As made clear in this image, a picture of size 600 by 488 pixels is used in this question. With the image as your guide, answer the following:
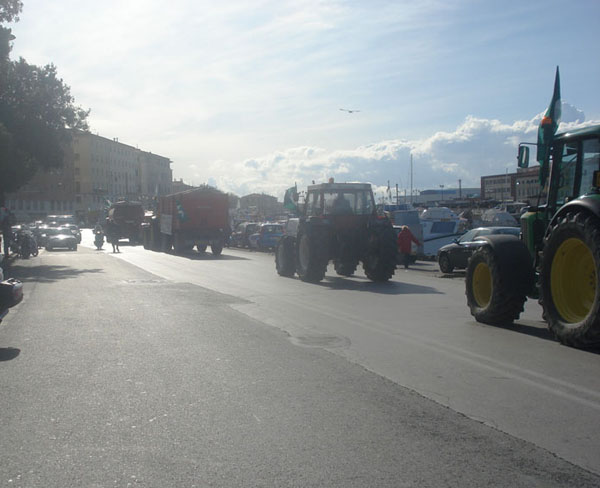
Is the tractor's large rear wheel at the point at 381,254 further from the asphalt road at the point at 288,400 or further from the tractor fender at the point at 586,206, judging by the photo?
the tractor fender at the point at 586,206

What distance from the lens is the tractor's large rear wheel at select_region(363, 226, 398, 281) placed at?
17.8 m

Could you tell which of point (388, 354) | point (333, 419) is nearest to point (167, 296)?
point (388, 354)

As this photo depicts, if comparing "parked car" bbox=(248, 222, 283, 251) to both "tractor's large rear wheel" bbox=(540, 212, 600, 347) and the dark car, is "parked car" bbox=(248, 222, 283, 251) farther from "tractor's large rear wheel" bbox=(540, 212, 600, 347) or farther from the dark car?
"tractor's large rear wheel" bbox=(540, 212, 600, 347)

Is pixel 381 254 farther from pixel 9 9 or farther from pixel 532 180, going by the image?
pixel 9 9

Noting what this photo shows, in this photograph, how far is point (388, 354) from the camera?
332 inches

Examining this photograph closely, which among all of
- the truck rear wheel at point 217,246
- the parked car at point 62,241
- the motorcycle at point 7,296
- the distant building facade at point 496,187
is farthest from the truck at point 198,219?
the distant building facade at point 496,187

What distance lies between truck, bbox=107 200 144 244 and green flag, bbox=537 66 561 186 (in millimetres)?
43192

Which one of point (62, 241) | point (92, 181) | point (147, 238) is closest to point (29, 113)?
point (147, 238)

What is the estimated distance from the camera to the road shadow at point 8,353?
8.34 metres

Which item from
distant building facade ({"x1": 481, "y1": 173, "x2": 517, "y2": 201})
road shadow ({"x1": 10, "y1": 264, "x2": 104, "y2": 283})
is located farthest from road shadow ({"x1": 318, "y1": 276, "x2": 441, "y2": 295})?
distant building facade ({"x1": 481, "y1": 173, "x2": 517, "y2": 201})

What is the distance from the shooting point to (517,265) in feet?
32.4

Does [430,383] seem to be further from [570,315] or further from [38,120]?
[38,120]

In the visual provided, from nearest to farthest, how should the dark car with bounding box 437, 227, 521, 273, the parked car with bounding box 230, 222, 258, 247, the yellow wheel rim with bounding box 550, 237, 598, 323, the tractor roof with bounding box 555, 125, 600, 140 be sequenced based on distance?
1. the yellow wheel rim with bounding box 550, 237, 598, 323
2. the tractor roof with bounding box 555, 125, 600, 140
3. the dark car with bounding box 437, 227, 521, 273
4. the parked car with bounding box 230, 222, 258, 247

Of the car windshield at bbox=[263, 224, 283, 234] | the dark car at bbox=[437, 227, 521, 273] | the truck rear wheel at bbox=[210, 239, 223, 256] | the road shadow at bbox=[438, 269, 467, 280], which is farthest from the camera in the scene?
the car windshield at bbox=[263, 224, 283, 234]
